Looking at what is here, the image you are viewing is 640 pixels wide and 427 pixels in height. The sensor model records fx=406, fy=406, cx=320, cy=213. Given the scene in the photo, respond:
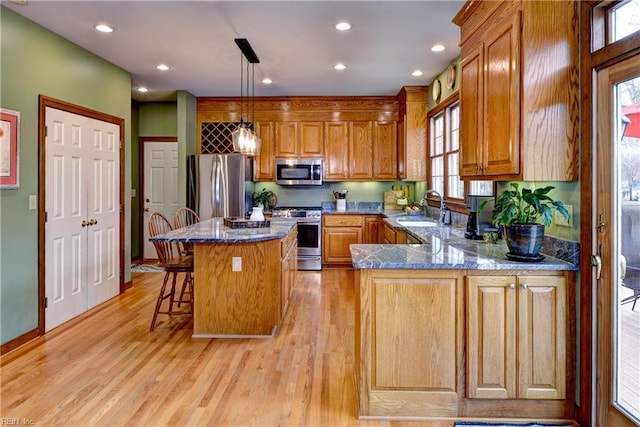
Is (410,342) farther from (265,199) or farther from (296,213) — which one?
(265,199)

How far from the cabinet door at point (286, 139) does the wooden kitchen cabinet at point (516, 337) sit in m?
4.62

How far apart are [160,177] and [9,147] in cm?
360

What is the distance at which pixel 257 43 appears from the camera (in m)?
3.93

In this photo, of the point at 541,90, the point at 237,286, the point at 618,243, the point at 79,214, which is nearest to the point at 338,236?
the point at 237,286

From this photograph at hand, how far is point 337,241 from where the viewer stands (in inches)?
244

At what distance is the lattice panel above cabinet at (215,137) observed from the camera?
637 centimetres

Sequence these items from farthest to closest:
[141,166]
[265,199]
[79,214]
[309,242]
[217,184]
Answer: [141,166] < [265,199] < [309,242] < [217,184] < [79,214]

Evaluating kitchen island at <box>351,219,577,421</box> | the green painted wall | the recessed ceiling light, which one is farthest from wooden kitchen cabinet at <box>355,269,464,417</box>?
the recessed ceiling light

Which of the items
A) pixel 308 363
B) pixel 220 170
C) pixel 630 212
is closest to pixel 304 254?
pixel 220 170

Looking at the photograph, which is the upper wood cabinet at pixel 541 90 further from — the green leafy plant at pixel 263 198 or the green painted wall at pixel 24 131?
the green leafy plant at pixel 263 198

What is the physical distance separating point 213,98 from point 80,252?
10.6ft

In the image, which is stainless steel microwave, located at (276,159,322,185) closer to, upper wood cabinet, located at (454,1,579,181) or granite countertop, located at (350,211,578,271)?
granite countertop, located at (350,211,578,271)

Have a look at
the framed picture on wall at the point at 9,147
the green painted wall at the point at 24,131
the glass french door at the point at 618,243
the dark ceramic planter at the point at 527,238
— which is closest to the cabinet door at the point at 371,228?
the dark ceramic planter at the point at 527,238

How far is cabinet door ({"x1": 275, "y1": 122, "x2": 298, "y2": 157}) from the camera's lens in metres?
6.36
